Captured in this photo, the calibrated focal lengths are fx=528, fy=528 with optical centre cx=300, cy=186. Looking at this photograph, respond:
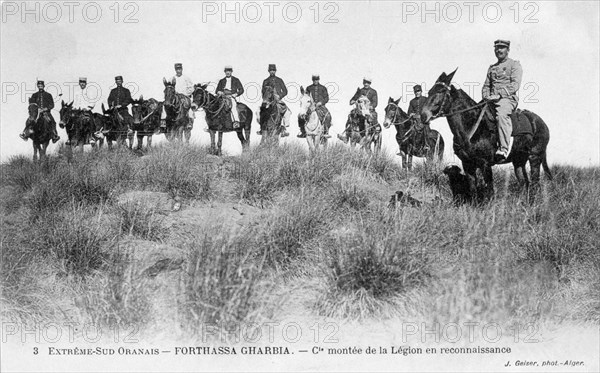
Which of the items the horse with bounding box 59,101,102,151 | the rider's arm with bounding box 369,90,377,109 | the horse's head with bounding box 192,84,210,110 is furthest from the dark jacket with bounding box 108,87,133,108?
the rider's arm with bounding box 369,90,377,109

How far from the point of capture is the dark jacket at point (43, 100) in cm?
1371

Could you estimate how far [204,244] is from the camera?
5234 millimetres

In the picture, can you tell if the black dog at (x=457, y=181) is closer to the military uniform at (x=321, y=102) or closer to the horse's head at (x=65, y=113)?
the military uniform at (x=321, y=102)

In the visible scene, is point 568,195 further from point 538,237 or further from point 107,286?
point 107,286

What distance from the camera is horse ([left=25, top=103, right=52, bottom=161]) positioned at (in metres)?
13.6

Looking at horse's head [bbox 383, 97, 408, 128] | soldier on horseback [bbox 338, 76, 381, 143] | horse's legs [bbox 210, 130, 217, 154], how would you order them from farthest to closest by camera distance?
1. soldier on horseback [bbox 338, 76, 381, 143]
2. horse's legs [bbox 210, 130, 217, 154]
3. horse's head [bbox 383, 97, 408, 128]

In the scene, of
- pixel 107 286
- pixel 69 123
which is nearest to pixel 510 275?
pixel 107 286

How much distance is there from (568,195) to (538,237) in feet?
9.26

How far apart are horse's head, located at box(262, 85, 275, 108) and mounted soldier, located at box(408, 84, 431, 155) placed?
353 cm

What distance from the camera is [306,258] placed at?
6.05 m

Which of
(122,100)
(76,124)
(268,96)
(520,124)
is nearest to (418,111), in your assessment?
(268,96)

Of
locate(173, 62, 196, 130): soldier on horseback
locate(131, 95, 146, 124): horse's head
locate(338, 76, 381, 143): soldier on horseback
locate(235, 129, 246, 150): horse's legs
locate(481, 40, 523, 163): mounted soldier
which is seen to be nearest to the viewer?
locate(481, 40, 523, 163): mounted soldier

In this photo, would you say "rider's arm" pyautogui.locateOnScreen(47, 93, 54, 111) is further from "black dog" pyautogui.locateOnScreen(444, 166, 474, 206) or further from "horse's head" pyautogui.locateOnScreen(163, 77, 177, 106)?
"black dog" pyautogui.locateOnScreen(444, 166, 474, 206)

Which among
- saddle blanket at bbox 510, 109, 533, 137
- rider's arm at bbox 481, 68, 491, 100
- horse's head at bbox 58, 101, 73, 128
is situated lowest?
saddle blanket at bbox 510, 109, 533, 137
